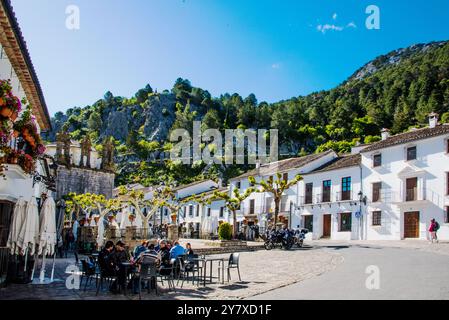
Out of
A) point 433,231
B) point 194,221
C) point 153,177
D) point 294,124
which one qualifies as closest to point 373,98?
point 294,124

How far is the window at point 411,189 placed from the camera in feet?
100

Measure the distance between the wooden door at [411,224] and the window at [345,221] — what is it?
5163 millimetres

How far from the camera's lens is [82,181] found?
42562 mm

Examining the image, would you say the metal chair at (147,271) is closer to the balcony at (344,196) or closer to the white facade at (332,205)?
the white facade at (332,205)

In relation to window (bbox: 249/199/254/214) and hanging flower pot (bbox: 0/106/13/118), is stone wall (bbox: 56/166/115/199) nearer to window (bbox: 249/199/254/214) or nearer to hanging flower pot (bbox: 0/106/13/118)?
window (bbox: 249/199/254/214)

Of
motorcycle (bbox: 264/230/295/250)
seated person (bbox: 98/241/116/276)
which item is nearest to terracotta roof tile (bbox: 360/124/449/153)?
motorcycle (bbox: 264/230/295/250)

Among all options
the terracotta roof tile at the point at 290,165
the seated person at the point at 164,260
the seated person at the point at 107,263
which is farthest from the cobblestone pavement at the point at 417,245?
the seated person at the point at 107,263

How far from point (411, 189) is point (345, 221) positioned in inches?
267

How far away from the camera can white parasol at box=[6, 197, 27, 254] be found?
35.0 feet

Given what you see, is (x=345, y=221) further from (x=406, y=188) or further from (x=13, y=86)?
(x=13, y=86)

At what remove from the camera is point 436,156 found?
29.2 meters

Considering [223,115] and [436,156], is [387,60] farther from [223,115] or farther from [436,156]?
[436,156]

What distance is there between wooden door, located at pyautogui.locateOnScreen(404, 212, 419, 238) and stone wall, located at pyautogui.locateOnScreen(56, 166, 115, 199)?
28331 millimetres
